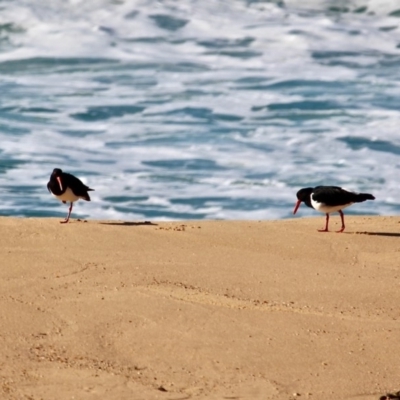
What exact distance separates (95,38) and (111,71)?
2.48 m

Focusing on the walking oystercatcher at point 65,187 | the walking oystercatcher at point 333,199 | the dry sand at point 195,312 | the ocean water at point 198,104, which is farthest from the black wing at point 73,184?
the ocean water at point 198,104

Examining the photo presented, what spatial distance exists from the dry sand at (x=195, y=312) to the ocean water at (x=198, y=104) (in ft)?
16.1

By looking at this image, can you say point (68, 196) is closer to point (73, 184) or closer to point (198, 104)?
point (73, 184)

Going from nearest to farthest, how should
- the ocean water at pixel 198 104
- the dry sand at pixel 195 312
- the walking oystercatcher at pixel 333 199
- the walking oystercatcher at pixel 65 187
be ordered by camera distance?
1. the dry sand at pixel 195 312
2. the walking oystercatcher at pixel 333 199
3. the walking oystercatcher at pixel 65 187
4. the ocean water at pixel 198 104

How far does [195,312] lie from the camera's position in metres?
6.14

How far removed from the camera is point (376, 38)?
73.3 feet

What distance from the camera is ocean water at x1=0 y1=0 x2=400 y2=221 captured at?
1373 cm

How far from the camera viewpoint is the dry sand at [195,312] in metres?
5.22

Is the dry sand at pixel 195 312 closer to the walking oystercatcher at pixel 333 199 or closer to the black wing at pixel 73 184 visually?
the walking oystercatcher at pixel 333 199

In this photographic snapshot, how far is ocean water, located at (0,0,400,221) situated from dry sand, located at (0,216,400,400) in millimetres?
4896

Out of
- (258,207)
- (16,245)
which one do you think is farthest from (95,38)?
(16,245)

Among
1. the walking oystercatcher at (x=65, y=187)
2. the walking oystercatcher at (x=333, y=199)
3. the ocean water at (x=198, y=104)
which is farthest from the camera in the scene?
the ocean water at (x=198, y=104)

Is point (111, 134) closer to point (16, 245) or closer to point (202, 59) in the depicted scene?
point (202, 59)

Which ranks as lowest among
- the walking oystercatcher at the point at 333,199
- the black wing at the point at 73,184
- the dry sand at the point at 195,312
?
the dry sand at the point at 195,312
